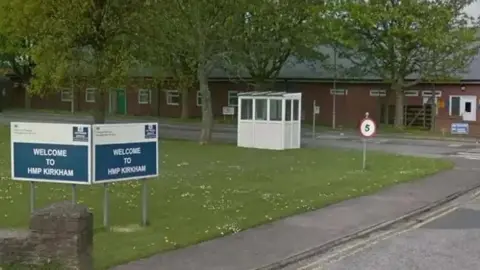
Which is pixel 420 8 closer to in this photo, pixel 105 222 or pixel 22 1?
pixel 22 1

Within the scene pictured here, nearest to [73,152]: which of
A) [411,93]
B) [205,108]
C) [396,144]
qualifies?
[205,108]

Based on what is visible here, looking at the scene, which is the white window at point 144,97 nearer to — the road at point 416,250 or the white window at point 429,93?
the white window at point 429,93

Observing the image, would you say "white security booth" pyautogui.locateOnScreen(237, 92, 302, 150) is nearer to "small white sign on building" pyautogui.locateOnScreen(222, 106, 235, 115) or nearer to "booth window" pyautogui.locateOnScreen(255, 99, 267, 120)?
"booth window" pyautogui.locateOnScreen(255, 99, 267, 120)

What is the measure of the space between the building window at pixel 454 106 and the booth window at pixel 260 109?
22291 millimetres

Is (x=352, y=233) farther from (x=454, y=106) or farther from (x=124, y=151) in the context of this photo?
(x=454, y=106)

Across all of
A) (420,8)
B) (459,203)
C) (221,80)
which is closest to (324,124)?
(221,80)

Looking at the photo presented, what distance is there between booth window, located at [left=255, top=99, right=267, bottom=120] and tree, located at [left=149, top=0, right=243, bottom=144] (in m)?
2.69

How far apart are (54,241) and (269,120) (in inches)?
860

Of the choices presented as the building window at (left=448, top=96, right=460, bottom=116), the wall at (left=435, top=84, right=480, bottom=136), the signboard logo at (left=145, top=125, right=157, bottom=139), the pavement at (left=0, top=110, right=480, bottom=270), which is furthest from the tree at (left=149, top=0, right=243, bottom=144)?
the building window at (left=448, top=96, right=460, bottom=116)

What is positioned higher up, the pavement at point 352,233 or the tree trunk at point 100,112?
the tree trunk at point 100,112

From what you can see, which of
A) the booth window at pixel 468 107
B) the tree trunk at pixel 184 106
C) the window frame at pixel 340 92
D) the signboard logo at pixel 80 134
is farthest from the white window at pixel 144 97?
the signboard logo at pixel 80 134

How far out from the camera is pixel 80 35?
2962cm

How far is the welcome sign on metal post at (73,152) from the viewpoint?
36.3ft

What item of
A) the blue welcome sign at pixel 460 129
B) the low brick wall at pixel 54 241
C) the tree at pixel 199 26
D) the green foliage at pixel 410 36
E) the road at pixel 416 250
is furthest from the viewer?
the blue welcome sign at pixel 460 129
